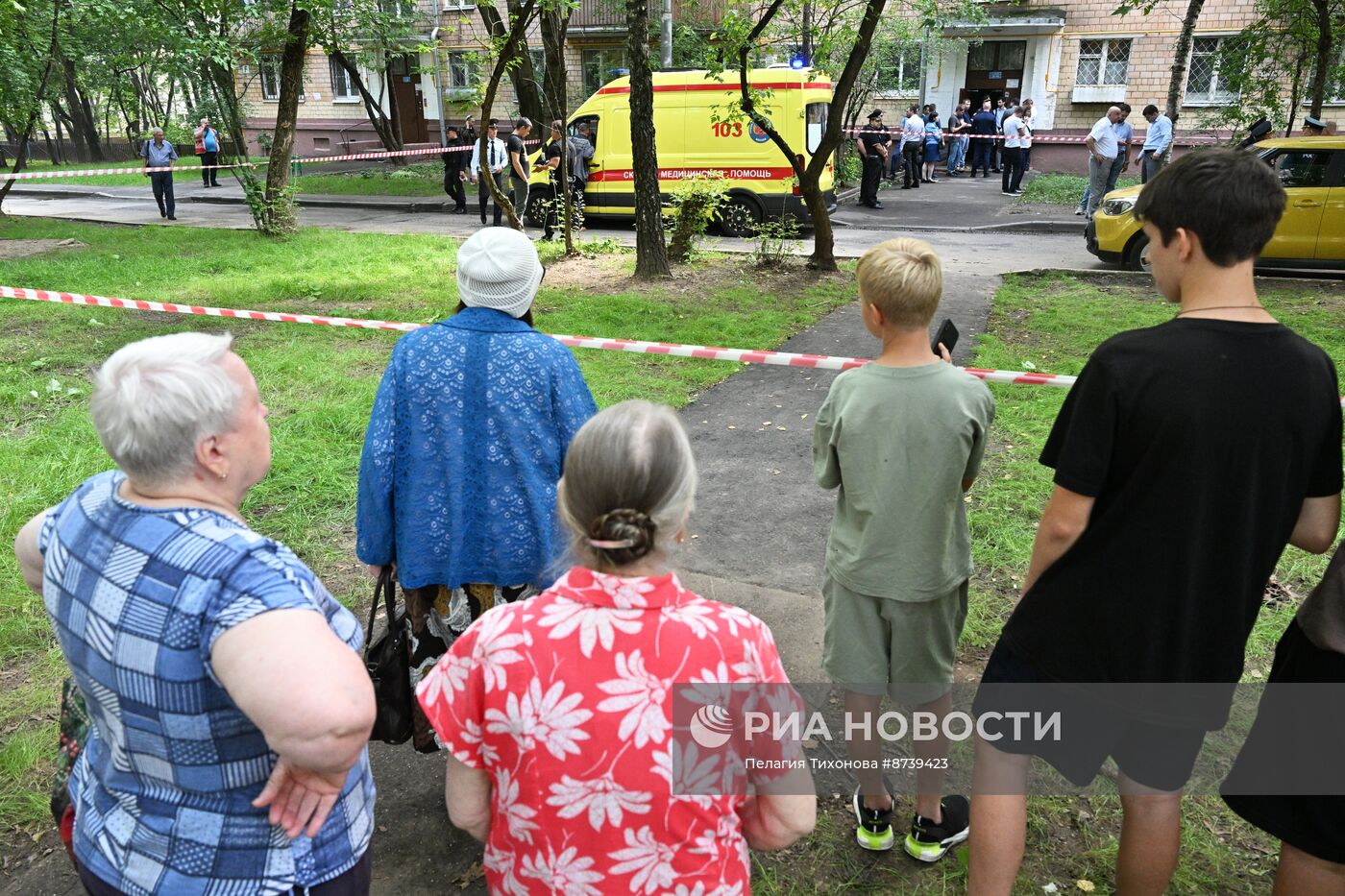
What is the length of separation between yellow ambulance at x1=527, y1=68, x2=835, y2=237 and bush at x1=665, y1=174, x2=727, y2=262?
300cm

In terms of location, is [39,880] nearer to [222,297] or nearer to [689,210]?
[222,297]

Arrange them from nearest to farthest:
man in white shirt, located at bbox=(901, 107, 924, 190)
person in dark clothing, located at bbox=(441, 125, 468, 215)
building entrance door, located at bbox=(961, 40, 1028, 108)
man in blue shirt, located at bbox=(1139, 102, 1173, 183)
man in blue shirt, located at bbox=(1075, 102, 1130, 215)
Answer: man in blue shirt, located at bbox=(1075, 102, 1130, 215), man in blue shirt, located at bbox=(1139, 102, 1173, 183), person in dark clothing, located at bbox=(441, 125, 468, 215), man in white shirt, located at bbox=(901, 107, 924, 190), building entrance door, located at bbox=(961, 40, 1028, 108)

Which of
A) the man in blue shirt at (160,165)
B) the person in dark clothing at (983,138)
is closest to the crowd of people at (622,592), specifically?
the man in blue shirt at (160,165)

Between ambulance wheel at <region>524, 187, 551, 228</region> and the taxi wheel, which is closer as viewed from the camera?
the taxi wheel

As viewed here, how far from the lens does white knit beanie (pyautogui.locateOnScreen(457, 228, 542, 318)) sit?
240 centimetres

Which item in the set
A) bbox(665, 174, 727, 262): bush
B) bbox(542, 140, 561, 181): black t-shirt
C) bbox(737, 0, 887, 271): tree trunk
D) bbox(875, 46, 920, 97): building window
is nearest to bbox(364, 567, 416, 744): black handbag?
bbox(737, 0, 887, 271): tree trunk

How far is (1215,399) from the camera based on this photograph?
174cm

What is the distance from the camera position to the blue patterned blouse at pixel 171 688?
1366 mm

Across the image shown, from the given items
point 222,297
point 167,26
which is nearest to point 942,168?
point 167,26

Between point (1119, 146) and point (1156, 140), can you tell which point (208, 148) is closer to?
point (1119, 146)

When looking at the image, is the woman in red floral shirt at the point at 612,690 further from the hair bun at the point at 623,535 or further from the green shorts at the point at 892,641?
the green shorts at the point at 892,641

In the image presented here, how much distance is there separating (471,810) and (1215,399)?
1.54 m

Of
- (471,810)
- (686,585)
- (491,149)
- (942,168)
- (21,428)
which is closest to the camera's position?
(471,810)

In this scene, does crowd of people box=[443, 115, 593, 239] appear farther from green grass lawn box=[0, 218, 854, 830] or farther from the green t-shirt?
Result: the green t-shirt
